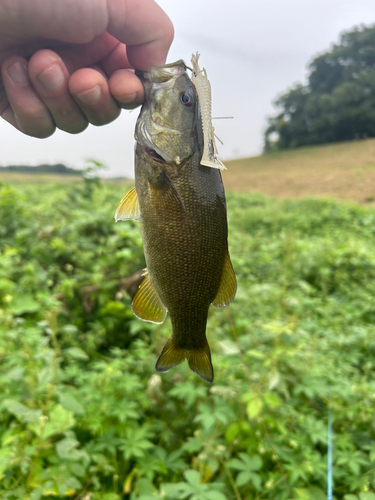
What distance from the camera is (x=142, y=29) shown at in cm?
134

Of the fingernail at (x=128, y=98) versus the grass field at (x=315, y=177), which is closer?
the fingernail at (x=128, y=98)

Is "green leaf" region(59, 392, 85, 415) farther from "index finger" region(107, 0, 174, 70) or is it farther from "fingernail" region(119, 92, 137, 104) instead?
"index finger" region(107, 0, 174, 70)

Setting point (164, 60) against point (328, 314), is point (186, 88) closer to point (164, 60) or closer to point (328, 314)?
point (164, 60)

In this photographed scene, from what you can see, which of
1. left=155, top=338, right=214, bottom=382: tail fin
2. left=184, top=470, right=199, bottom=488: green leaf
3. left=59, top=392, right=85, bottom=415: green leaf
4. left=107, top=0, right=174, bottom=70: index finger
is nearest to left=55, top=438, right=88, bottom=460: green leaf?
left=59, top=392, right=85, bottom=415: green leaf

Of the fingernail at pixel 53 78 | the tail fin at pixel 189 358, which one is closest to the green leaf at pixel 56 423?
the tail fin at pixel 189 358

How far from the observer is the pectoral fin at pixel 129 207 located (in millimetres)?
1201

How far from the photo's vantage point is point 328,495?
168cm

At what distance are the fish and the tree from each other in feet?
102

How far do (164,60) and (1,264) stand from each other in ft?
7.90

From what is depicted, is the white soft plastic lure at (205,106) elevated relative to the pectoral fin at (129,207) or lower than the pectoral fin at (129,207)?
elevated

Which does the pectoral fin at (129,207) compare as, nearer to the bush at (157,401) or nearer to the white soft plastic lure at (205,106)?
the white soft plastic lure at (205,106)

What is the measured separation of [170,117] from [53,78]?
0.49 meters

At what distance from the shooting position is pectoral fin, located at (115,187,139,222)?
1.20 metres

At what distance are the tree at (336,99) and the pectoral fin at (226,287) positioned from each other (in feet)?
102
